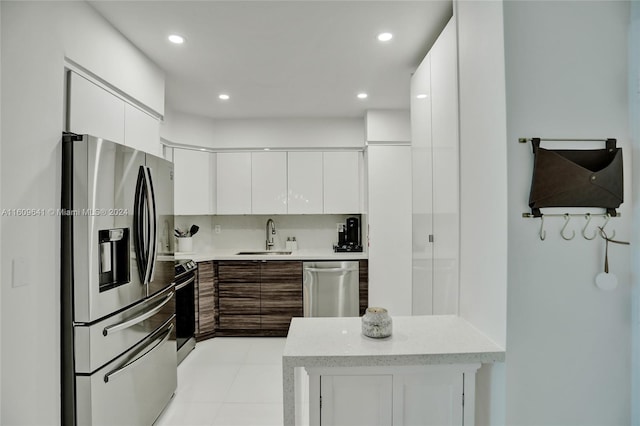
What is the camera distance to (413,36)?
2.14 meters

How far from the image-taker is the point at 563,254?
1.15 meters

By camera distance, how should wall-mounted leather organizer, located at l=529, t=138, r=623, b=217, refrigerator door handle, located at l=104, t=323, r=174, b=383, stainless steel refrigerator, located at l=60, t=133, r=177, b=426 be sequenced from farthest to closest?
refrigerator door handle, located at l=104, t=323, r=174, b=383 → stainless steel refrigerator, located at l=60, t=133, r=177, b=426 → wall-mounted leather organizer, located at l=529, t=138, r=623, b=217

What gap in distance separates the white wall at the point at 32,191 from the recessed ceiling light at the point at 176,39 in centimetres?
55

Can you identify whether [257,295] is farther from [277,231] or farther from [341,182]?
[341,182]

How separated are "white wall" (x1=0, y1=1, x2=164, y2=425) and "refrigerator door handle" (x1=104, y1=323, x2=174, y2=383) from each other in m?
0.21

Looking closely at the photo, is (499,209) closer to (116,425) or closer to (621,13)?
(621,13)

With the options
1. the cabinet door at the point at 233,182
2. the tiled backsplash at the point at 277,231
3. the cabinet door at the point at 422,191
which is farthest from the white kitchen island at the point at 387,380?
the tiled backsplash at the point at 277,231

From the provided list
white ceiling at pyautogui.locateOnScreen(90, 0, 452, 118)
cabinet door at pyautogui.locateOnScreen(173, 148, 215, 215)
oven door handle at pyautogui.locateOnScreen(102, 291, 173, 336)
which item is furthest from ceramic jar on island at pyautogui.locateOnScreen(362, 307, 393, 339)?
cabinet door at pyautogui.locateOnScreen(173, 148, 215, 215)

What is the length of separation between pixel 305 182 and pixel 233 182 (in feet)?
2.87

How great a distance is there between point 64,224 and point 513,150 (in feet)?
6.36

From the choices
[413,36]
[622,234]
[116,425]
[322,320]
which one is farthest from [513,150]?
[116,425]

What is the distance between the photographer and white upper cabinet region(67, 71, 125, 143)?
167 centimetres

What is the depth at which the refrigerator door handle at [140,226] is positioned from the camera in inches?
72.9

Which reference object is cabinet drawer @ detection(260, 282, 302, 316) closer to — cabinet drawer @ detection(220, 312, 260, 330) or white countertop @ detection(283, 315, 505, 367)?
cabinet drawer @ detection(220, 312, 260, 330)
